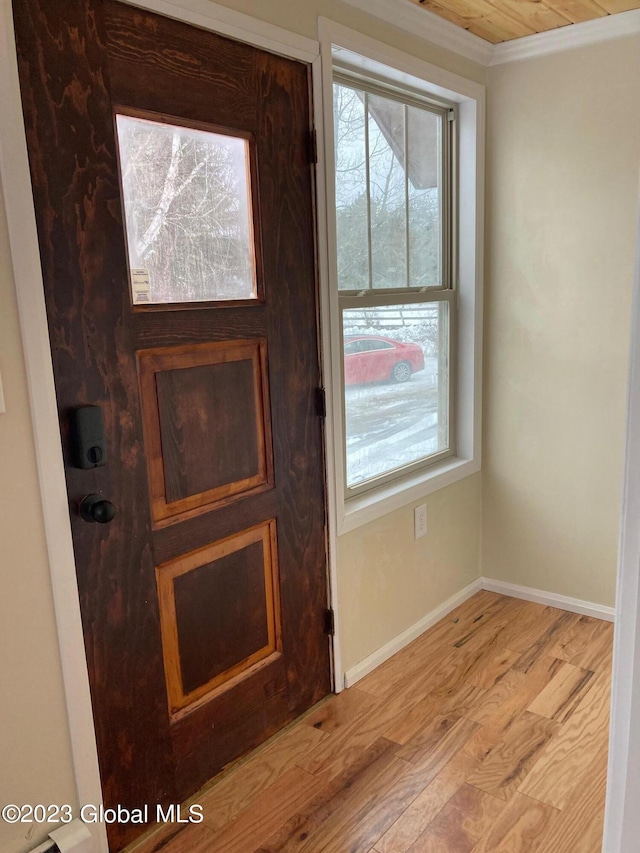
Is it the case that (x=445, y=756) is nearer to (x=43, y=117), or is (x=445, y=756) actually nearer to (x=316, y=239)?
(x=316, y=239)

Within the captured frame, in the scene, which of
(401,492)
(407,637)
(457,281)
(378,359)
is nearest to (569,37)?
(457,281)

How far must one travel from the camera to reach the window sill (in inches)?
93.1

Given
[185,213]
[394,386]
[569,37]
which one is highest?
[569,37]

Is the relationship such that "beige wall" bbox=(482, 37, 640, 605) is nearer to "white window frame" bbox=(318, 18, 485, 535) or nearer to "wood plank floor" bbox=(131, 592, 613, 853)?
"white window frame" bbox=(318, 18, 485, 535)

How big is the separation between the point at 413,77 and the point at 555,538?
1.99 m

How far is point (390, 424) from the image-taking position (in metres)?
2.66

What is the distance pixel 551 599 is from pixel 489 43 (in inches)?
94.5

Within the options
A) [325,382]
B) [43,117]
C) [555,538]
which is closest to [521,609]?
[555,538]

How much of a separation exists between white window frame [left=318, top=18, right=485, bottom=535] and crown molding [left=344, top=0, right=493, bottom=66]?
3.7 inches

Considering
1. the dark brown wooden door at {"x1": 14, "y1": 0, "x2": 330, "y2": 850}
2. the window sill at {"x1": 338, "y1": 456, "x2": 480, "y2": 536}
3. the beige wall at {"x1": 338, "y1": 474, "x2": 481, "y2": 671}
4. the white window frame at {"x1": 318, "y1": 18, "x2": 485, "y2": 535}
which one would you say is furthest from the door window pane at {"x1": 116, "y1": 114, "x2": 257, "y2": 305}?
the beige wall at {"x1": 338, "y1": 474, "x2": 481, "y2": 671}

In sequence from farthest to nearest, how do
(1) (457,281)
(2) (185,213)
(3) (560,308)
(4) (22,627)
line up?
1. (1) (457,281)
2. (3) (560,308)
3. (2) (185,213)
4. (4) (22,627)

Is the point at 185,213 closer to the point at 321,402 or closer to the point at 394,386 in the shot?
the point at 321,402

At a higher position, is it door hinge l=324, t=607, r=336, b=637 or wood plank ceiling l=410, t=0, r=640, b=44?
wood plank ceiling l=410, t=0, r=640, b=44

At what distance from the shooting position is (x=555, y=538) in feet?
9.69
